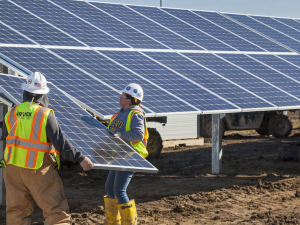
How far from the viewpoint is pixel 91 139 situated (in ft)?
20.6

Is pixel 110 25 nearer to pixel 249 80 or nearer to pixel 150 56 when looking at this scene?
pixel 150 56

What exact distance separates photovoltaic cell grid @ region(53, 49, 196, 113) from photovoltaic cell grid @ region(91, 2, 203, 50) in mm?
2788

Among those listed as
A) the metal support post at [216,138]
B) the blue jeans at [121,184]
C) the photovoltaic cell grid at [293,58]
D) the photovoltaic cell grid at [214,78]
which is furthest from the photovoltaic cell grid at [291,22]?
the blue jeans at [121,184]

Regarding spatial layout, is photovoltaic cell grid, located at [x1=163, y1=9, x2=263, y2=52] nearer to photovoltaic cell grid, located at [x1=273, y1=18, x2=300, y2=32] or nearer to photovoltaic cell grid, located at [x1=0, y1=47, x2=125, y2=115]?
photovoltaic cell grid, located at [x1=273, y1=18, x2=300, y2=32]

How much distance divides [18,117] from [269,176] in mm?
8737

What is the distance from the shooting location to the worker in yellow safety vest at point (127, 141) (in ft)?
21.2

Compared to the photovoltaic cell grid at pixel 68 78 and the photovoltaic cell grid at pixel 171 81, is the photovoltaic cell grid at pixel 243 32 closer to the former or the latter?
the photovoltaic cell grid at pixel 171 81

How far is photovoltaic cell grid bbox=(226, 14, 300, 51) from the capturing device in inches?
641

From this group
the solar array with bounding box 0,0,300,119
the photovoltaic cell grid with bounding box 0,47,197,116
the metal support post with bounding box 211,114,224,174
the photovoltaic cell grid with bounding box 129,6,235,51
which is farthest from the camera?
the photovoltaic cell grid with bounding box 129,6,235,51

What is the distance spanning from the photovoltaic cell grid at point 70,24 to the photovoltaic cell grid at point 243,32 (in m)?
5.48

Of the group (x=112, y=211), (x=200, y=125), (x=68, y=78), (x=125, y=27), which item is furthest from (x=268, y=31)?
(x=112, y=211)

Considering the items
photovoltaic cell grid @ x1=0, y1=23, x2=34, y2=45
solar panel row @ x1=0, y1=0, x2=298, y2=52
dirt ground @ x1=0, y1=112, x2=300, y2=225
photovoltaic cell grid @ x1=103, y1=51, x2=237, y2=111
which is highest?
solar panel row @ x1=0, y1=0, x2=298, y2=52

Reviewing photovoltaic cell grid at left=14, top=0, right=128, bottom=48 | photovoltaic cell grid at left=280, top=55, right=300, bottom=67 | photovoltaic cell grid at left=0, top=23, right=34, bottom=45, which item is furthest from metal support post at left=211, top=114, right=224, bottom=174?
photovoltaic cell grid at left=0, top=23, right=34, bottom=45

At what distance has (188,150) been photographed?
61.2 feet
